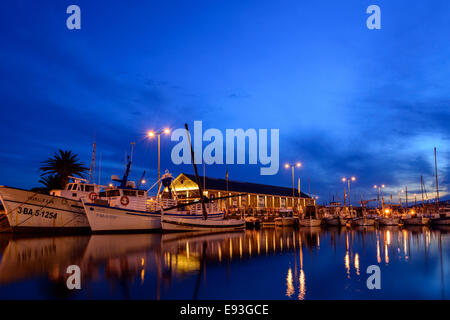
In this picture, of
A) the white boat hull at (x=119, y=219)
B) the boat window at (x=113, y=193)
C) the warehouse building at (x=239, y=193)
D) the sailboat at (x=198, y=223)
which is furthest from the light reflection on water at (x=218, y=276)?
the warehouse building at (x=239, y=193)

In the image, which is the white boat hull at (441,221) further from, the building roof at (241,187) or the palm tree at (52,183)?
the palm tree at (52,183)

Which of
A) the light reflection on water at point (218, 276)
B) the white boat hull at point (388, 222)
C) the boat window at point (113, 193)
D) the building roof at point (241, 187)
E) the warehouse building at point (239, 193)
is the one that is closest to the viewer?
the light reflection on water at point (218, 276)

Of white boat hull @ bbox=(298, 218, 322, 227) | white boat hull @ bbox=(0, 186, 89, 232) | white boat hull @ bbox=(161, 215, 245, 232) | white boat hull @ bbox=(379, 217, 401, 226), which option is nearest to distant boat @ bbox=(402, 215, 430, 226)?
white boat hull @ bbox=(379, 217, 401, 226)

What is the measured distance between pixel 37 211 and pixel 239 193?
5191cm

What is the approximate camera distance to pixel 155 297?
890cm

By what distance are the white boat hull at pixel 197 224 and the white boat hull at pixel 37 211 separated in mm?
9654

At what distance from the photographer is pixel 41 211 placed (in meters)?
32.4

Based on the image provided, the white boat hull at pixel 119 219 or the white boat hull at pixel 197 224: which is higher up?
the white boat hull at pixel 119 219

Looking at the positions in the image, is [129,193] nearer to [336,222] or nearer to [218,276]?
[218,276]

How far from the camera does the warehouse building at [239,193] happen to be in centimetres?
7231

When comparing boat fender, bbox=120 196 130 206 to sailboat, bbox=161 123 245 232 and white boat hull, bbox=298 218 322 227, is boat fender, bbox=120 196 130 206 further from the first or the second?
white boat hull, bbox=298 218 322 227
